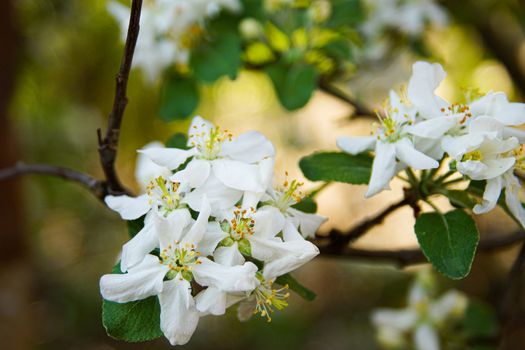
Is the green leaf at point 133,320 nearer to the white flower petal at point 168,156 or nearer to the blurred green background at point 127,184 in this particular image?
the white flower petal at point 168,156

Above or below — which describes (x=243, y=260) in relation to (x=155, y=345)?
above

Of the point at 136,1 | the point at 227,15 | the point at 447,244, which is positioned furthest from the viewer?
the point at 227,15

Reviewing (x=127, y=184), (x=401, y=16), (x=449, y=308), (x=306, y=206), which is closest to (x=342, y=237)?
(x=306, y=206)

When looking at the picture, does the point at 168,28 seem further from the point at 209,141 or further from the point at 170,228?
the point at 170,228

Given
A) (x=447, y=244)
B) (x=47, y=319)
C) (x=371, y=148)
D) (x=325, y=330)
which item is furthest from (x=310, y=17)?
(x=47, y=319)

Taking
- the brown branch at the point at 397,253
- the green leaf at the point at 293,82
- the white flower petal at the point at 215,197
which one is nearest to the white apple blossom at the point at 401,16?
the green leaf at the point at 293,82

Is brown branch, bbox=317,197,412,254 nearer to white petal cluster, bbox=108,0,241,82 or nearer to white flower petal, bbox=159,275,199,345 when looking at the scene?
white flower petal, bbox=159,275,199,345

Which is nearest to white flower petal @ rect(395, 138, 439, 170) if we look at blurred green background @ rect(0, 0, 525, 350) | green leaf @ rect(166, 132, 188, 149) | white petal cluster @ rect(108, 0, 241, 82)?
green leaf @ rect(166, 132, 188, 149)

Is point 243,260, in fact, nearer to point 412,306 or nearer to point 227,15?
point 227,15

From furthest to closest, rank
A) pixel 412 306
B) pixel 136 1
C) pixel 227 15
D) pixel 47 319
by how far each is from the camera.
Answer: pixel 47 319
pixel 412 306
pixel 227 15
pixel 136 1
